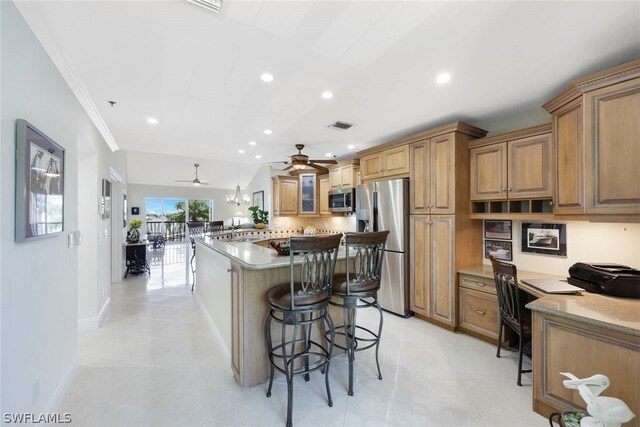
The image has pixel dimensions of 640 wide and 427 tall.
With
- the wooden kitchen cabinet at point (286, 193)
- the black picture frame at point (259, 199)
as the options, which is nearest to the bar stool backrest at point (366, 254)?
the wooden kitchen cabinet at point (286, 193)

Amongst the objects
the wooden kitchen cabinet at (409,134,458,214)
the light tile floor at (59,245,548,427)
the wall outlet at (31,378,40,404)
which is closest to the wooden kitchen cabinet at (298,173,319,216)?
the wooden kitchen cabinet at (409,134,458,214)

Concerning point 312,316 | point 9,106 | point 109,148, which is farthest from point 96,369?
point 109,148

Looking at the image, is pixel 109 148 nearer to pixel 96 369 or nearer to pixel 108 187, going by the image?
pixel 108 187

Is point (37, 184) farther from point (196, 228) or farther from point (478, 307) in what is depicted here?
point (478, 307)

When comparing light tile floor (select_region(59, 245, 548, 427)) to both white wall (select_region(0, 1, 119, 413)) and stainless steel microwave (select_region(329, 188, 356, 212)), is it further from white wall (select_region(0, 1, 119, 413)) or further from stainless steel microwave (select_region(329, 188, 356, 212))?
stainless steel microwave (select_region(329, 188, 356, 212))

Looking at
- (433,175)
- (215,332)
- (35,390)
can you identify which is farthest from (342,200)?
(35,390)

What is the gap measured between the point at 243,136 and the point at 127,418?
136 inches

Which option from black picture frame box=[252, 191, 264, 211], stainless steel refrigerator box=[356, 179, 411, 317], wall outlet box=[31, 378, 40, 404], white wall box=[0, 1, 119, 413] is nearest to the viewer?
white wall box=[0, 1, 119, 413]

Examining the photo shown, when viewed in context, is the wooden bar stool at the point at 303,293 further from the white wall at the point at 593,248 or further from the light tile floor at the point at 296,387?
the white wall at the point at 593,248

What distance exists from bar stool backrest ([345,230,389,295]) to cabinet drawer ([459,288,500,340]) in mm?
1495

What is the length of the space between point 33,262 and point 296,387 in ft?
6.61

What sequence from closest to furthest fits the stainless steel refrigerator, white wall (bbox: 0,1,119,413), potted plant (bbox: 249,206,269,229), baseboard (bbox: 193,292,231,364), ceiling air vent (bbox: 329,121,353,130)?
white wall (bbox: 0,1,119,413) < baseboard (bbox: 193,292,231,364) < ceiling air vent (bbox: 329,121,353,130) < the stainless steel refrigerator < potted plant (bbox: 249,206,269,229)

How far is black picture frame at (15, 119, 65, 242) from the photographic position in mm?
1422

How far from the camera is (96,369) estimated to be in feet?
7.79
